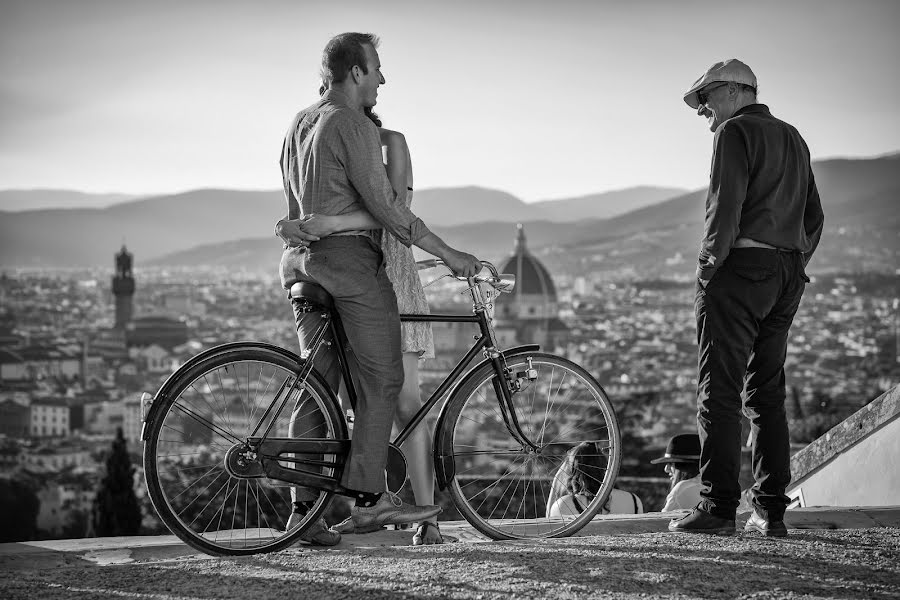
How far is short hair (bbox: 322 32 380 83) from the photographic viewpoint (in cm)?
321

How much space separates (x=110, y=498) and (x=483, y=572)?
95.2 ft

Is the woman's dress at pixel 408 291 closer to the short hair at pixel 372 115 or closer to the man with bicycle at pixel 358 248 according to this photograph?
the man with bicycle at pixel 358 248

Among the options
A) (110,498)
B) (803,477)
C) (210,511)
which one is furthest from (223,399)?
(110,498)

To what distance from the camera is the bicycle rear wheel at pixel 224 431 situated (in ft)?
9.98

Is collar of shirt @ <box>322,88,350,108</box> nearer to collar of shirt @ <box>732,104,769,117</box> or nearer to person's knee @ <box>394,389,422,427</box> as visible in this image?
person's knee @ <box>394,389,422,427</box>

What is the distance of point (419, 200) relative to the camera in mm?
165000

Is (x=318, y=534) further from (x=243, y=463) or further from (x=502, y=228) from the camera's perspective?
(x=502, y=228)

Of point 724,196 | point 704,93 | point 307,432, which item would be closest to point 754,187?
point 724,196

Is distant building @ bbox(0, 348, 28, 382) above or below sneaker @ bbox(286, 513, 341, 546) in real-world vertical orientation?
above

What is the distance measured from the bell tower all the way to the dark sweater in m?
91.3

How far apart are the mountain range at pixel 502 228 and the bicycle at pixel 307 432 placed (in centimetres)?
8960

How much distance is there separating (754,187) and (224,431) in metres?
1.65

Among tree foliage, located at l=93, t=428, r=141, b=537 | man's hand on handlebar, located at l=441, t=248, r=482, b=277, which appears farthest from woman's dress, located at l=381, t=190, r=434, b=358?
tree foliage, located at l=93, t=428, r=141, b=537

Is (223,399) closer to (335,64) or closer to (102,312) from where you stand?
(335,64)
